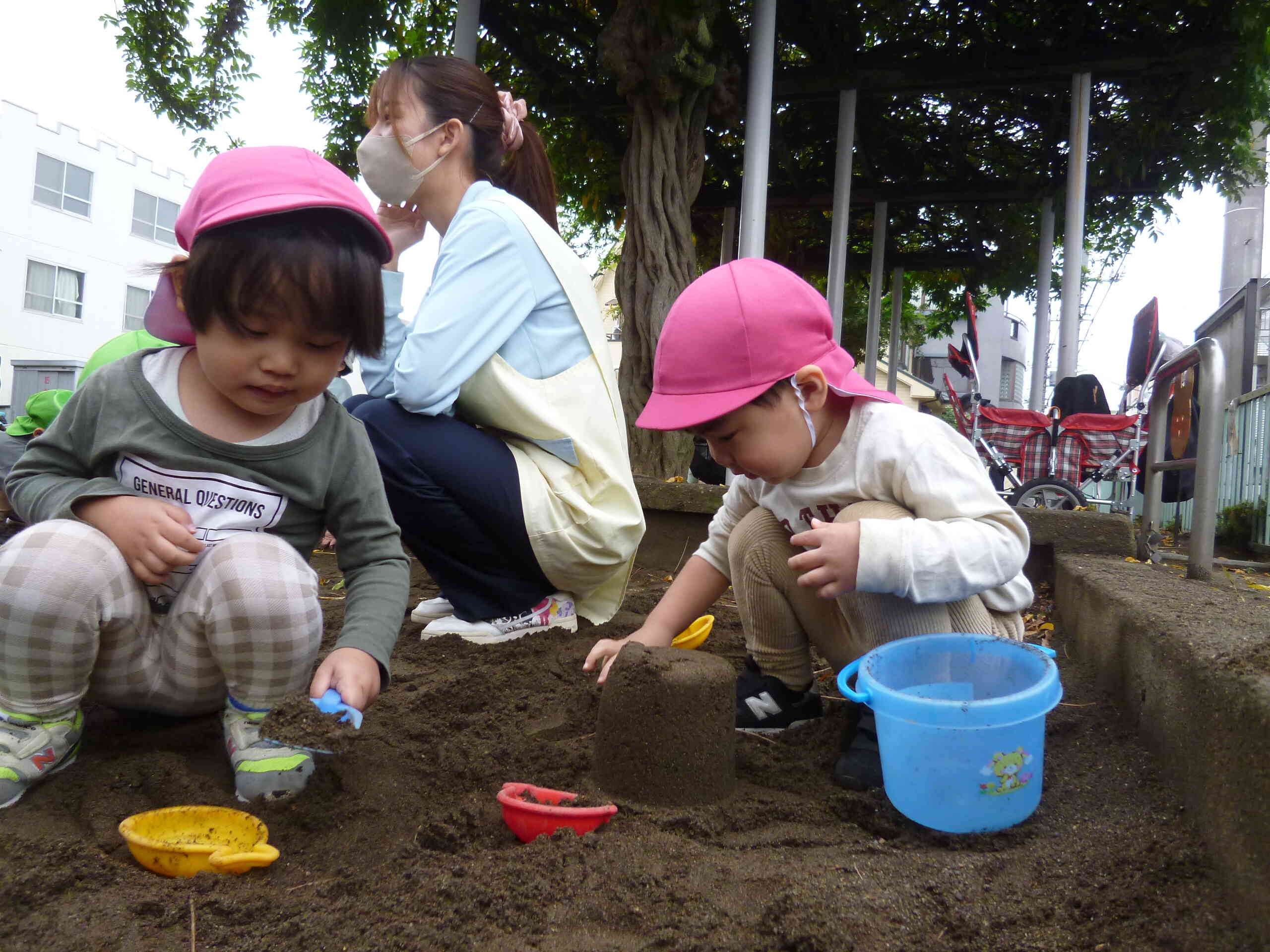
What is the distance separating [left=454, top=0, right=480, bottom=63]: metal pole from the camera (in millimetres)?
4980

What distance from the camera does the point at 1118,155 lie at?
7.10 m

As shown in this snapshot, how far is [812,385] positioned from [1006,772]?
0.68m

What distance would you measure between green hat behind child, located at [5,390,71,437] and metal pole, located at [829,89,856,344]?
14.6ft

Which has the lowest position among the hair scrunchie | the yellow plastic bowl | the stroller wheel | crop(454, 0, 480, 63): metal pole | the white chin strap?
the yellow plastic bowl

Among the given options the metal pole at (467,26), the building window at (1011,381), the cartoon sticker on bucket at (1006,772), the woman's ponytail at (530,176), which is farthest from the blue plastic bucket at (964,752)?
the building window at (1011,381)

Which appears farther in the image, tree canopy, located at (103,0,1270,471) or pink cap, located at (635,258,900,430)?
tree canopy, located at (103,0,1270,471)

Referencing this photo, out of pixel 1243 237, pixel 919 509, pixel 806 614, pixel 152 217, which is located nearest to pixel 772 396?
pixel 919 509

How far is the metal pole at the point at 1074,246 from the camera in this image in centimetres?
525

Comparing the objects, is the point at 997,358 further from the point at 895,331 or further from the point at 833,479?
the point at 833,479

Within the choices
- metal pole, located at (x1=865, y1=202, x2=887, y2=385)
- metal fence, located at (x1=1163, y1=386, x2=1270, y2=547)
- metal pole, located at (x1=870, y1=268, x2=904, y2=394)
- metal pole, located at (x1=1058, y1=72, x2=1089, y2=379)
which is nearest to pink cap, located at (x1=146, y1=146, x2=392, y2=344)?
metal pole, located at (x1=1058, y1=72, x2=1089, y2=379)

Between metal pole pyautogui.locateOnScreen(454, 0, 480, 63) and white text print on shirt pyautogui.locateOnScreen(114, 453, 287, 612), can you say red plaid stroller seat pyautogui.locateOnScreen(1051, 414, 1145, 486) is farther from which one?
white text print on shirt pyautogui.locateOnScreen(114, 453, 287, 612)

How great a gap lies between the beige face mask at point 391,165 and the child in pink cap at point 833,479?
1173 millimetres

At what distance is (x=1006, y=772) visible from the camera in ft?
4.25

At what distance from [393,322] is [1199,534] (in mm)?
2229
